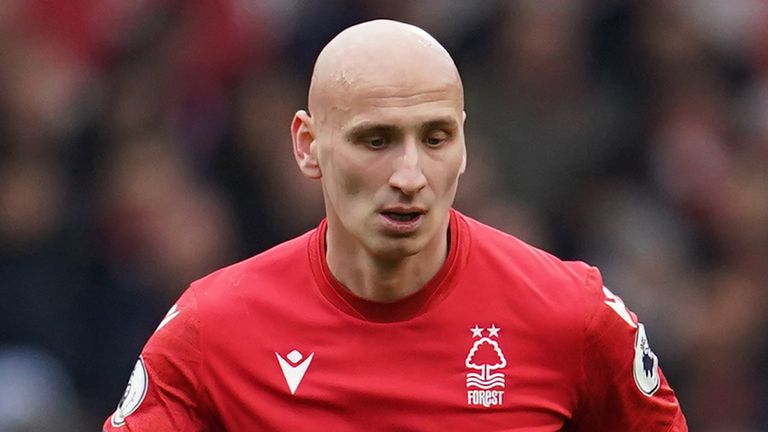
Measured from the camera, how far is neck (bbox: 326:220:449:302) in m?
5.23

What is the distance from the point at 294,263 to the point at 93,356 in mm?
3915

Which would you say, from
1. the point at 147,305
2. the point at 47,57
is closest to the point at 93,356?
the point at 147,305

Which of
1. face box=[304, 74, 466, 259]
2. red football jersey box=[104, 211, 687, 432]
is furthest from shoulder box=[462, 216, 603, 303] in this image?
face box=[304, 74, 466, 259]

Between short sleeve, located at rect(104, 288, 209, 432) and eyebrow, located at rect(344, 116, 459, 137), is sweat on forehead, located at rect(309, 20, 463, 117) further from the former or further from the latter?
short sleeve, located at rect(104, 288, 209, 432)

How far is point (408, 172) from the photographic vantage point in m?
4.90

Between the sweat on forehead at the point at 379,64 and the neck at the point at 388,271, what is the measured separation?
0.44 meters

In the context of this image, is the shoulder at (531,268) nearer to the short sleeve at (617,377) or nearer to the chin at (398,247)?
the short sleeve at (617,377)

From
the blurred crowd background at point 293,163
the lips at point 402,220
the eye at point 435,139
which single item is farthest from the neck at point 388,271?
the blurred crowd background at point 293,163

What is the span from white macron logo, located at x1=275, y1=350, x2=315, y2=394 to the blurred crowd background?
384 cm

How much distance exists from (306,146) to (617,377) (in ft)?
3.57

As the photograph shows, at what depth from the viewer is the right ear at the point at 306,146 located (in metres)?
5.25

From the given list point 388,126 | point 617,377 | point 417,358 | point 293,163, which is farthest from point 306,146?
point 293,163

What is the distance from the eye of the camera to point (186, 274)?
371 inches

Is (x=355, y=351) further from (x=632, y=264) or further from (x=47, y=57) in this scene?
(x=47, y=57)
